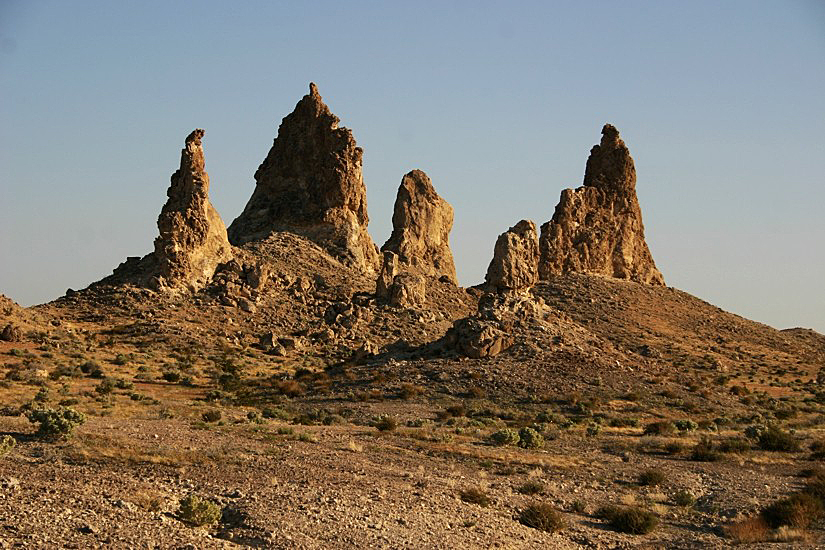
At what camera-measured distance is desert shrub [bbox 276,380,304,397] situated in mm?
46000

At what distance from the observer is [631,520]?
748 inches

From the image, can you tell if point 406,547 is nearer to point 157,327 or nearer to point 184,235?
point 157,327

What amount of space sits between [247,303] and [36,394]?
32296 mm

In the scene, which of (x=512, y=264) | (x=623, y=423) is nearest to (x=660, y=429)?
(x=623, y=423)

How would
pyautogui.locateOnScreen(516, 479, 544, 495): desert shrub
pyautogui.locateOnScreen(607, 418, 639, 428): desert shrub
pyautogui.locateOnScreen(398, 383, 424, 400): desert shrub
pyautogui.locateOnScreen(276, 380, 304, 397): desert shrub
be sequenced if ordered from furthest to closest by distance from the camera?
pyautogui.locateOnScreen(276, 380, 304, 397): desert shrub
pyautogui.locateOnScreen(398, 383, 424, 400): desert shrub
pyautogui.locateOnScreen(607, 418, 639, 428): desert shrub
pyautogui.locateOnScreen(516, 479, 544, 495): desert shrub

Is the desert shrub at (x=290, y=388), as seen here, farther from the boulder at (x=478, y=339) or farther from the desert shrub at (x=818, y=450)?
the desert shrub at (x=818, y=450)

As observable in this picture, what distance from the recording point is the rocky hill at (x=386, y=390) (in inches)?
692

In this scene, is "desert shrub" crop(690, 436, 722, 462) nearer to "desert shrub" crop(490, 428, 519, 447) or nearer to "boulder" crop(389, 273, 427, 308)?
"desert shrub" crop(490, 428, 519, 447)

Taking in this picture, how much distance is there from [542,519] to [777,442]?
1837 centimetres

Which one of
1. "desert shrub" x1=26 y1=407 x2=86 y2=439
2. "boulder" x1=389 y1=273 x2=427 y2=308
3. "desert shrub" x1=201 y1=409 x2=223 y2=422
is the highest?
"boulder" x1=389 y1=273 x2=427 y2=308

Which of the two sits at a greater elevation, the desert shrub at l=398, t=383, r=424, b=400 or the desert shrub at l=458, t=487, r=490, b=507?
the desert shrub at l=398, t=383, r=424, b=400

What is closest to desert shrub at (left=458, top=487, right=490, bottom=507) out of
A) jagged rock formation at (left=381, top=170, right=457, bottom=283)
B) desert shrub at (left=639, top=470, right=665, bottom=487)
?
desert shrub at (left=639, top=470, right=665, bottom=487)

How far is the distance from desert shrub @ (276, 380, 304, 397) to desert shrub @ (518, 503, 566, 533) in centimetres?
2821

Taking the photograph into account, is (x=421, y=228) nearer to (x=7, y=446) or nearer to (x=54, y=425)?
(x=54, y=425)
